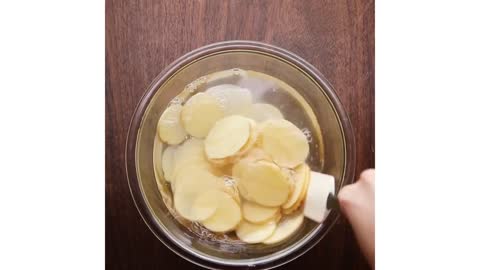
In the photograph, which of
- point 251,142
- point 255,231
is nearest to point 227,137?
point 251,142

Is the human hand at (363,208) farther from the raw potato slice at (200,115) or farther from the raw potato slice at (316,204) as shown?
the raw potato slice at (200,115)

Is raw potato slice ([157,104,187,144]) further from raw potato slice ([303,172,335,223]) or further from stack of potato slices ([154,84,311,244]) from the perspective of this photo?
raw potato slice ([303,172,335,223])

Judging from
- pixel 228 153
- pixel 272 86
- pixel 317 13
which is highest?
pixel 317 13

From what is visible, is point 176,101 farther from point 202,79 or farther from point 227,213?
point 227,213

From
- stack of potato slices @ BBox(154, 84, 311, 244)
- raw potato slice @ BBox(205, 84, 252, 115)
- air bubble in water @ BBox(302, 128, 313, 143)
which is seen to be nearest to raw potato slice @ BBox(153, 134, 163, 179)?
stack of potato slices @ BBox(154, 84, 311, 244)

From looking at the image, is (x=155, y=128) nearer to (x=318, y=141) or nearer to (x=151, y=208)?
(x=151, y=208)

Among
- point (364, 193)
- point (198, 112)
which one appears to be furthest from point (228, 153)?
point (364, 193)
